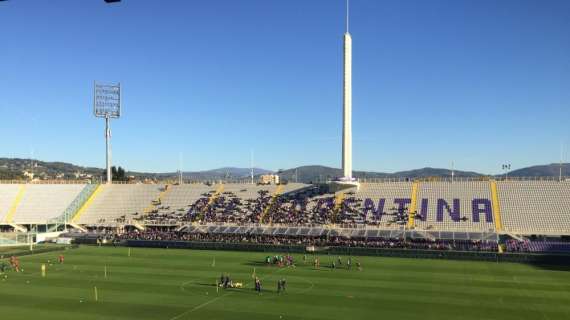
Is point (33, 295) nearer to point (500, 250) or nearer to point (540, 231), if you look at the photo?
point (500, 250)

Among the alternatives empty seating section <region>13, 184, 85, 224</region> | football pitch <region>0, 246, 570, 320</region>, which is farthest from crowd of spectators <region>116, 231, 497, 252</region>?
empty seating section <region>13, 184, 85, 224</region>

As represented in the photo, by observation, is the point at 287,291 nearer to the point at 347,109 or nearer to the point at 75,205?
the point at 347,109

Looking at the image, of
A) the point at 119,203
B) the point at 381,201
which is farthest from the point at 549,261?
the point at 119,203

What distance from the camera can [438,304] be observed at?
3638cm

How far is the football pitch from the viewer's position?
112ft

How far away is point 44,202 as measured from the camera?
96.0m

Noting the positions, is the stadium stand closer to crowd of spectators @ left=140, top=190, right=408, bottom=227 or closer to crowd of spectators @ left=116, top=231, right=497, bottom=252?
crowd of spectators @ left=140, top=190, right=408, bottom=227

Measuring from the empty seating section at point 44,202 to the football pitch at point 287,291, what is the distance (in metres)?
35.9

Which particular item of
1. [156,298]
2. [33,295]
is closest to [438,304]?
[156,298]

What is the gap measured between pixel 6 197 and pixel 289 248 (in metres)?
61.0

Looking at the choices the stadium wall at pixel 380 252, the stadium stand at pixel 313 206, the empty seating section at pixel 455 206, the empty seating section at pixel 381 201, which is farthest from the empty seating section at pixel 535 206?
the stadium wall at pixel 380 252

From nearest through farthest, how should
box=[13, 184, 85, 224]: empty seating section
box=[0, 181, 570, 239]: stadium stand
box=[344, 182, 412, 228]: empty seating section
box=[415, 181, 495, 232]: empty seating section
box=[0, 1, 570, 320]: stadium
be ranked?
box=[0, 1, 570, 320]: stadium < box=[415, 181, 495, 232]: empty seating section < box=[0, 181, 570, 239]: stadium stand < box=[344, 182, 412, 228]: empty seating section < box=[13, 184, 85, 224]: empty seating section

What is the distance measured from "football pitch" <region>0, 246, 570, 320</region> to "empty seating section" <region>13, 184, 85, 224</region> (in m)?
35.9

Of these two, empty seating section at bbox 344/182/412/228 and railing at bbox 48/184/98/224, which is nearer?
empty seating section at bbox 344/182/412/228
